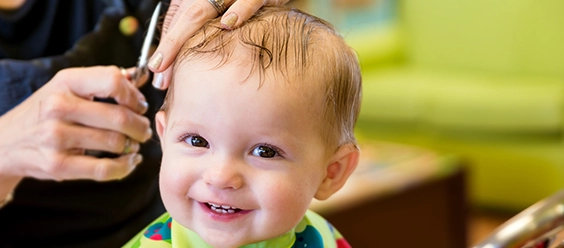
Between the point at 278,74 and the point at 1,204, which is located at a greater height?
the point at 278,74

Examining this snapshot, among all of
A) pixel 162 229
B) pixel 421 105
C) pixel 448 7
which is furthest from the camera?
pixel 448 7

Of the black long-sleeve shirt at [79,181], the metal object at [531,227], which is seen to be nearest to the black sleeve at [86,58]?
the black long-sleeve shirt at [79,181]

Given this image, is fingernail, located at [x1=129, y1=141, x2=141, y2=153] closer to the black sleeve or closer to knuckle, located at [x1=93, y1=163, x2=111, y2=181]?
knuckle, located at [x1=93, y1=163, x2=111, y2=181]

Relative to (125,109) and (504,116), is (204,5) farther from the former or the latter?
(504,116)

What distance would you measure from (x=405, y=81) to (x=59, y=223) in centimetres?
299

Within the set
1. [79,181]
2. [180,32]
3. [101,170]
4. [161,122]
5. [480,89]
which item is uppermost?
[180,32]

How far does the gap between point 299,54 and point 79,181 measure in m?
0.50

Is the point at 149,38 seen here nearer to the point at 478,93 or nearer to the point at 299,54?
the point at 299,54

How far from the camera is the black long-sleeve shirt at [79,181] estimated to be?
1141mm

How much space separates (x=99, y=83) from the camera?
3.16 feet

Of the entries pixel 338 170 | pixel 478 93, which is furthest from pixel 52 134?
pixel 478 93

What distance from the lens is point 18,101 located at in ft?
3.59

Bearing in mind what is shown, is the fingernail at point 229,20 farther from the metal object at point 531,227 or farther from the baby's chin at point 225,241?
the metal object at point 531,227

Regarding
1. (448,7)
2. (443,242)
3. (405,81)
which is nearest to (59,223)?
(443,242)
